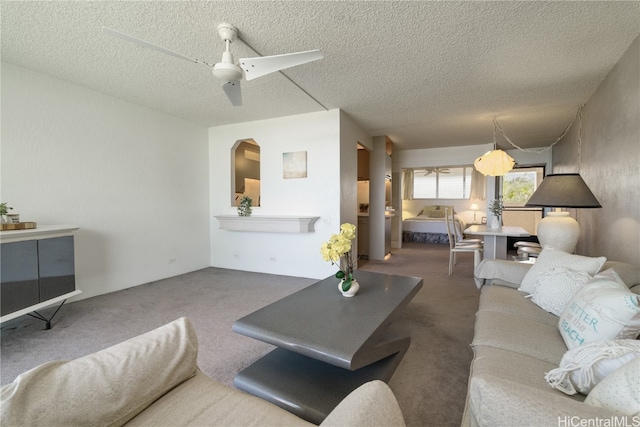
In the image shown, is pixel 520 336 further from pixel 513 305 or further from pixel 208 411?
pixel 208 411

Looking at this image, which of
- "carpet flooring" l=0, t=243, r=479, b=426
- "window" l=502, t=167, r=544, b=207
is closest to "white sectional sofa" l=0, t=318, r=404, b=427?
"carpet flooring" l=0, t=243, r=479, b=426

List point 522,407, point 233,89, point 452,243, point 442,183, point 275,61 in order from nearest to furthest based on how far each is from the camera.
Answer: point 522,407 < point 275,61 < point 233,89 < point 452,243 < point 442,183

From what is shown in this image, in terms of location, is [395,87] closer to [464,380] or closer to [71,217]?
[464,380]

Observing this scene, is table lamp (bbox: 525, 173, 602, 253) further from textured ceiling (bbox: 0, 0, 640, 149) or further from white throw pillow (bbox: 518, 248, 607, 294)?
textured ceiling (bbox: 0, 0, 640, 149)

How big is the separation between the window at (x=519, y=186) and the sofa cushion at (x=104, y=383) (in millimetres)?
9570

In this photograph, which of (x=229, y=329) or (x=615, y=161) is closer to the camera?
(x=229, y=329)

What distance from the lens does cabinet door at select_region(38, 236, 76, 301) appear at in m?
2.58

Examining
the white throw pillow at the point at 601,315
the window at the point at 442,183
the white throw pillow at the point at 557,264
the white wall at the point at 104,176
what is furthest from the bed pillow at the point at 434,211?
the white throw pillow at the point at 601,315

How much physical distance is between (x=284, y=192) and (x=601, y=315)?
3.94 metres

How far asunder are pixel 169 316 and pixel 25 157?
2.27 metres

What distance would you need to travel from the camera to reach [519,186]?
851 cm

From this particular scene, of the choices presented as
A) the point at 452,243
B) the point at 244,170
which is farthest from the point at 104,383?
the point at 244,170

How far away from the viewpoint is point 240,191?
5848mm

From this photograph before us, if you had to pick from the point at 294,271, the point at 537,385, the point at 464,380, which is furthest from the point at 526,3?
the point at 294,271
